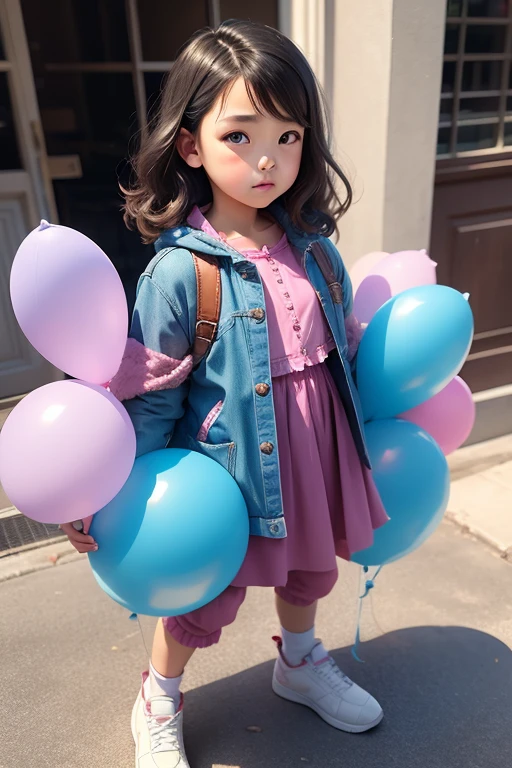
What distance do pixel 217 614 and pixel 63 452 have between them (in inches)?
23.9

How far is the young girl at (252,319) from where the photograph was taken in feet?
4.16

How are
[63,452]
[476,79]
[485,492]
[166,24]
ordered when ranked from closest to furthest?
[63,452]
[166,24]
[485,492]
[476,79]

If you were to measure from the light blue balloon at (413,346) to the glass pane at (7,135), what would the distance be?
198 centimetres

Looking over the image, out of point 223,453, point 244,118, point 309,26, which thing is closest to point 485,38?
point 309,26

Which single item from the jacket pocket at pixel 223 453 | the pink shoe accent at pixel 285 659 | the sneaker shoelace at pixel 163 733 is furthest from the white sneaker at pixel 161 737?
the jacket pocket at pixel 223 453

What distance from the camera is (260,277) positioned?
1355 mm

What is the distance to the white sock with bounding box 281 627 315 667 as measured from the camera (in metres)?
1.80

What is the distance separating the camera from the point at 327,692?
1.78 m

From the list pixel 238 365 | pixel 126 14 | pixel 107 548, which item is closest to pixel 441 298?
pixel 238 365

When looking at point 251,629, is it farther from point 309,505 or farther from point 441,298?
point 441,298

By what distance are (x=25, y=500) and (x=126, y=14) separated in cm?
241

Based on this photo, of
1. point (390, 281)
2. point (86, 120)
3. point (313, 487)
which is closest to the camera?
point (313, 487)

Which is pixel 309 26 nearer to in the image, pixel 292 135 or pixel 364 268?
pixel 364 268

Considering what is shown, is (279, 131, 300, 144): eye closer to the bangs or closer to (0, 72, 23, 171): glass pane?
the bangs
